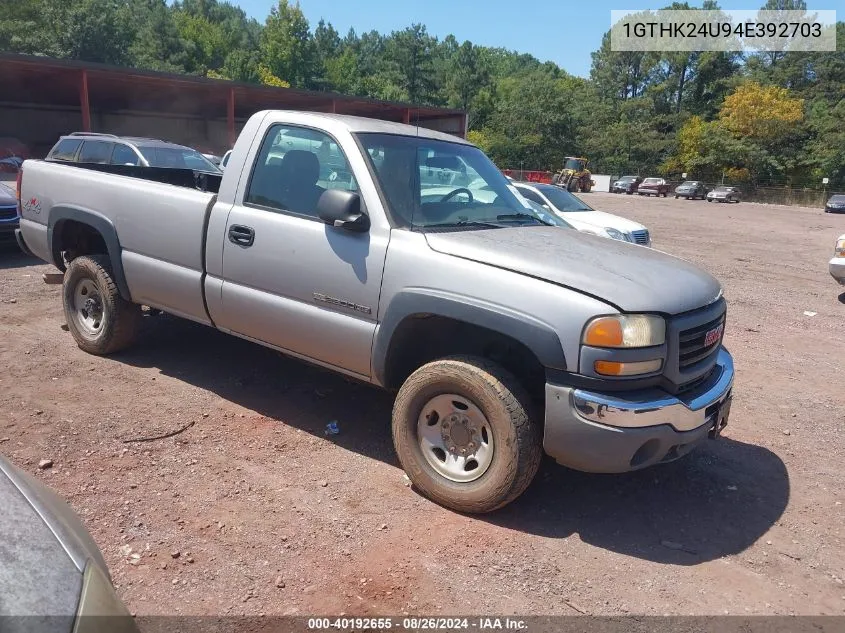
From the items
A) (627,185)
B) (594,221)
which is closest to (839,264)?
(594,221)

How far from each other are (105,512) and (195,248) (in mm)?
1892

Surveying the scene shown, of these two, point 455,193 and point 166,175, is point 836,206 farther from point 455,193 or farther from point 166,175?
point 455,193

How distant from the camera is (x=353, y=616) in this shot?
2803 millimetres

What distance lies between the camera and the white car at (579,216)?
11375 mm

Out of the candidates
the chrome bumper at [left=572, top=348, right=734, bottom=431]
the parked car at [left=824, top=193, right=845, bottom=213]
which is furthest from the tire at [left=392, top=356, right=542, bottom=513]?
the parked car at [left=824, top=193, right=845, bottom=213]

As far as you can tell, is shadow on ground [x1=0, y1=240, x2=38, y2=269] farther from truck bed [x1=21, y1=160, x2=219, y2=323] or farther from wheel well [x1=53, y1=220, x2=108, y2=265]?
truck bed [x1=21, y1=160, x2=219, y2=323]

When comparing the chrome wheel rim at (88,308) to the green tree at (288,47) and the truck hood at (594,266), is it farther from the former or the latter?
the green tree at (288,47)

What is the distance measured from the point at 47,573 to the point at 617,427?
7.77 ft

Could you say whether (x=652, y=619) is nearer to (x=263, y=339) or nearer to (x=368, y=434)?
(x=368, y=434)

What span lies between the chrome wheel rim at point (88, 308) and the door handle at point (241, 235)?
1843mm

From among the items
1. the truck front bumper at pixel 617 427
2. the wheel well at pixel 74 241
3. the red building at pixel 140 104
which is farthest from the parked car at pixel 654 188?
the truck front bumper at pixel 617 427

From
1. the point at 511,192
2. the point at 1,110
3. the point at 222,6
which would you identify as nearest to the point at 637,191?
the point at 1,110

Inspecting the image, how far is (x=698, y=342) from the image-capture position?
3523mm

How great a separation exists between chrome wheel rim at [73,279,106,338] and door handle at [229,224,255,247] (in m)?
1.84
